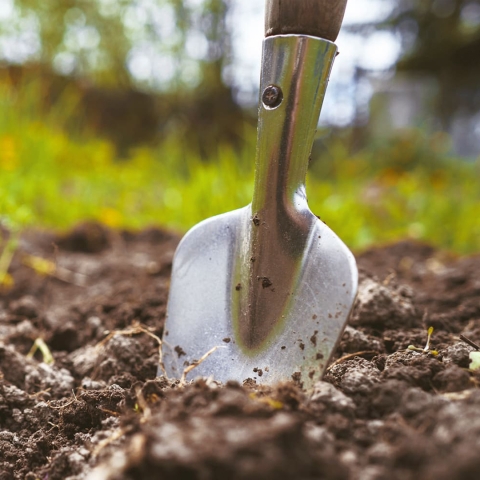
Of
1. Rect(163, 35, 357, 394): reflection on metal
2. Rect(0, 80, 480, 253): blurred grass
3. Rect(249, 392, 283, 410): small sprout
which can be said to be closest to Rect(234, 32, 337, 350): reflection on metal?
Rect(163, 35, 357, 394): reflection on metal

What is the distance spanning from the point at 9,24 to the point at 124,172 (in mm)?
2803

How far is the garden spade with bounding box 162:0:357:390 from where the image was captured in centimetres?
94

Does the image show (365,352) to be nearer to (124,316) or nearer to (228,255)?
(228,255)

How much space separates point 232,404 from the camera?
0.66 meters

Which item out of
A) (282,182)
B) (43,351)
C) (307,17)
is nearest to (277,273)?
(282,182)

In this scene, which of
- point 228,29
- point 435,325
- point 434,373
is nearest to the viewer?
point 434,373

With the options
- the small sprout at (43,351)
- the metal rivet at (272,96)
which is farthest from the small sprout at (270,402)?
the small sprout at (43,351)

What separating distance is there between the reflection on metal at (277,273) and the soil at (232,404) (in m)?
0.08

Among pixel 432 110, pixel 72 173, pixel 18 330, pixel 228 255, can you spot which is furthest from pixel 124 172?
pixel 432 110

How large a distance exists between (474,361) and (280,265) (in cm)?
38

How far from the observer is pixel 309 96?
100 centimetres

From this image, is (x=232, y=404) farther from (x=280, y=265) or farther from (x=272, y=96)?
(x=272, y=96)

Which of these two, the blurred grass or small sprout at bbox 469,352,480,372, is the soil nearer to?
small sprout at bbox 469,352,480,372

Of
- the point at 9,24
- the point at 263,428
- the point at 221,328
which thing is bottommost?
the point at 263,428
